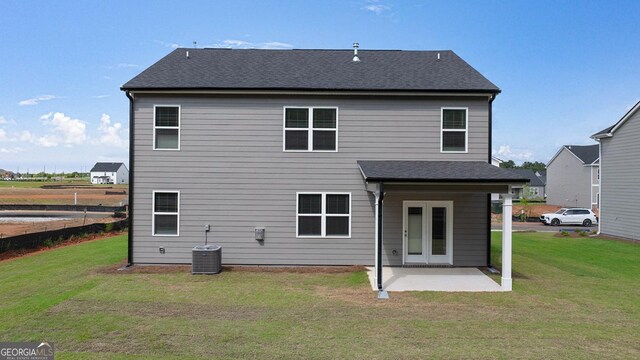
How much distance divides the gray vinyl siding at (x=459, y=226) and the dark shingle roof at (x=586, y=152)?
34.5 metres

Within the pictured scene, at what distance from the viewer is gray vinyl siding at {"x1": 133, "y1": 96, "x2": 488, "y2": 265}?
37.6 feet

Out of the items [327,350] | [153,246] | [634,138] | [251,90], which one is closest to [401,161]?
[251,90]

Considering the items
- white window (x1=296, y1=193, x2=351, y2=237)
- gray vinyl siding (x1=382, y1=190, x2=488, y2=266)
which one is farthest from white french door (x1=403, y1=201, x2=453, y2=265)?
white window (x1=296, y1=193, x2=351, y2=237)

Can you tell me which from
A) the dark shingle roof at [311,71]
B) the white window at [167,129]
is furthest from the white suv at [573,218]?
the white window at [167,129]

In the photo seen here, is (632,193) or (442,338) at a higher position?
(632,193)

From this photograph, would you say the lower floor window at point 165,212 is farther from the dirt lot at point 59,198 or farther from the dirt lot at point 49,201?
the dirt lot at point 59,198

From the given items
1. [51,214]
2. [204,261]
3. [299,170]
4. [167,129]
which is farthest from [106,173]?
[299,170]

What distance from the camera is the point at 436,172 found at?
9.85 meters

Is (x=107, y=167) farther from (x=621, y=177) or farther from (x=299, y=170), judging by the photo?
(x=621, y=177)

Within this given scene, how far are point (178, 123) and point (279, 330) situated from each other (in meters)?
7.78

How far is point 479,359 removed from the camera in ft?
17.5

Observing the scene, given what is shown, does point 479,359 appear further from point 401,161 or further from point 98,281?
point 98,281

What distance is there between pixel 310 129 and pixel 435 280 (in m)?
5.73

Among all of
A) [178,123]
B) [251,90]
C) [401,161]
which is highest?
[251,90]
